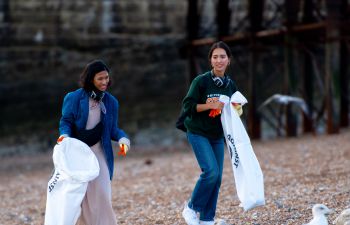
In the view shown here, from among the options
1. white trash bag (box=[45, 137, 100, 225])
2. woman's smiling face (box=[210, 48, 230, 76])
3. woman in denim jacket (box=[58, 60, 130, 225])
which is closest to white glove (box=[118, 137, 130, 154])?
woman in denim jacket (box=[58, 60, 130, 225])

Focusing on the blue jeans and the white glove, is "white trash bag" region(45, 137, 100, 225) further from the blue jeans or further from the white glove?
the blue jeans

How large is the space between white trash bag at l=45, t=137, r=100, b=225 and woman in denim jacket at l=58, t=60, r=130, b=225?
0.41 ft

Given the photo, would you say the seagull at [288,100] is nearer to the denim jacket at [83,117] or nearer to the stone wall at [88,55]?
the stone wall at [88,55]

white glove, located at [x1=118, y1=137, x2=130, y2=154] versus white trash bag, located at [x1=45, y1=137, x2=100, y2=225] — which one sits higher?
white glove, located at [x1=118, y1=137, x2=130, y2=154]

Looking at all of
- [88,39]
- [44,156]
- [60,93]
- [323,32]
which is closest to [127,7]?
[88,39]

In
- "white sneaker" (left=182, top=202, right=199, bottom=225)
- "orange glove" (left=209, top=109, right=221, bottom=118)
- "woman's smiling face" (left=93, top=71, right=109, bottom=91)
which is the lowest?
"white sneaker" (left=182, top=202, right=199, bottom=225)

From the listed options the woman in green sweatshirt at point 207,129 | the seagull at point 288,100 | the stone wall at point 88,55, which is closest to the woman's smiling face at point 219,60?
the woman in green sweatshirt at point 207,129

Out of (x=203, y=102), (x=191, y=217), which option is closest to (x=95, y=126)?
(x=203, y=102)

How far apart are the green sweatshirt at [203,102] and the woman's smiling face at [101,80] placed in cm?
73

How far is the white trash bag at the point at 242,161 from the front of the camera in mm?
6770

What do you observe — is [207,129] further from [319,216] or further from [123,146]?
[319,216]

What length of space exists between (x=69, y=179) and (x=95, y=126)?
1.61 ft

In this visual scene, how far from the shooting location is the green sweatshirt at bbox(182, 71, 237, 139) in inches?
271

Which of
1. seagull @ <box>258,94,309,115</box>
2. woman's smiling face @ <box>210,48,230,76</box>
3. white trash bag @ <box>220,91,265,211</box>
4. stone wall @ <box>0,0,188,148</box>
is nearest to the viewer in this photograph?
white trash bag @ <box>220,91,265,211</box>
